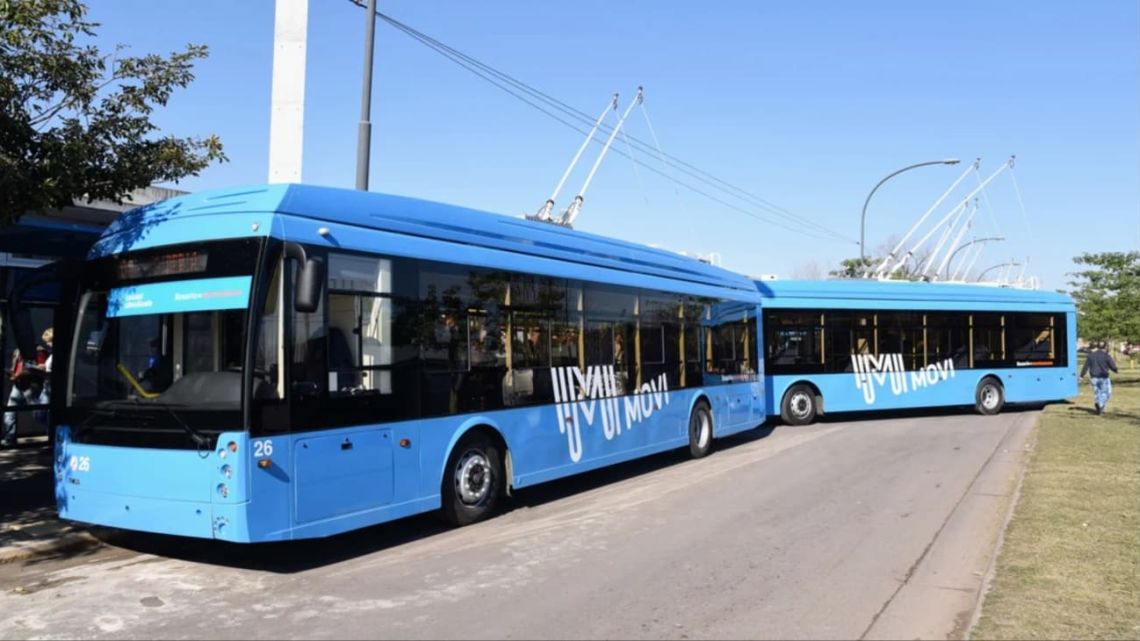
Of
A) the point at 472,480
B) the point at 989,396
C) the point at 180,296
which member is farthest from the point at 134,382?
the point at 989,396

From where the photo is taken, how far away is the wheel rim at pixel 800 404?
1920cm

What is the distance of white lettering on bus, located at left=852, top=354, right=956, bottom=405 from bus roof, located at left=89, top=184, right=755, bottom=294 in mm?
10104

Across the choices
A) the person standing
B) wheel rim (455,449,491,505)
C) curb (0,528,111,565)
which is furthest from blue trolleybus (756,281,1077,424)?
curb (0,528,111,565)

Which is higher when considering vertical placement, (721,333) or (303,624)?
(721,333)

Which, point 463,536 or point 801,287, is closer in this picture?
point 463,536

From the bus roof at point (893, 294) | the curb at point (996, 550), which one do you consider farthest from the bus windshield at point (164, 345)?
the bus roof at point (893, 294)

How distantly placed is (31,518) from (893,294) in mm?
17620

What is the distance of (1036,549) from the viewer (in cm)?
720

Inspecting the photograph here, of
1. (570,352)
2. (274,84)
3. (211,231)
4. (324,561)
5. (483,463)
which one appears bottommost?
(324,561)

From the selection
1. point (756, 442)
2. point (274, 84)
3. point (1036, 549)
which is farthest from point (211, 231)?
point (756, 442)

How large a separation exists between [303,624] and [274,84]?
7176 millimetres

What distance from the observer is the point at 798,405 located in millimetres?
19250

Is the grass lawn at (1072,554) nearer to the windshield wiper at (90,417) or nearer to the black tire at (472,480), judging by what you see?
the black tire at (472,480)

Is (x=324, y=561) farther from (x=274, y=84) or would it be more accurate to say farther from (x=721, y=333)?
(x=721, y=333)
